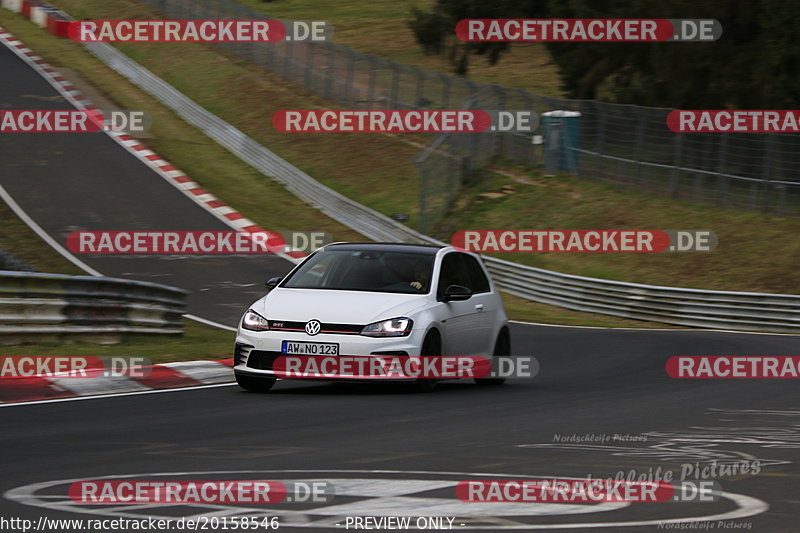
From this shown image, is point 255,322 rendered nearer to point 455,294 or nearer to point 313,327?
point 313,327

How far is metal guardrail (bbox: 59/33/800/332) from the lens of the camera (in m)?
26.2

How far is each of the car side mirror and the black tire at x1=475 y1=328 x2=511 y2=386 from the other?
49.8 inches

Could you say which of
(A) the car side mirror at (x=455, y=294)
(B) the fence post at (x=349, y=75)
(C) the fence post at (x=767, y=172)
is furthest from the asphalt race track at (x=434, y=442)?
(B) the fence post at (x=349, y=75)

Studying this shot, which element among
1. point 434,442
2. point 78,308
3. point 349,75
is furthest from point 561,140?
point 434,442

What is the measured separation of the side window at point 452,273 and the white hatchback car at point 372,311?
12 millimetres

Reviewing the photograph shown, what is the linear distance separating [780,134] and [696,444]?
2235 centimetres

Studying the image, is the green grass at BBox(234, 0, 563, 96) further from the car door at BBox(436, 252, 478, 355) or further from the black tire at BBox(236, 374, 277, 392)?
the black tire at BBox(236, 374, 277, 392)

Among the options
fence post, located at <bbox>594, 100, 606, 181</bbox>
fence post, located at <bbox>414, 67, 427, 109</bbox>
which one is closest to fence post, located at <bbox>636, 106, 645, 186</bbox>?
fence post, located at <bbox>594, 100, 606, 181</bbox>

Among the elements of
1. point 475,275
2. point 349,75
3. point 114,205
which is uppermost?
point 349,75

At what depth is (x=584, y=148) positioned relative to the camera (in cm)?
3688

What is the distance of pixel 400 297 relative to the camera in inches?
499

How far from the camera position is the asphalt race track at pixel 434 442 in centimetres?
621

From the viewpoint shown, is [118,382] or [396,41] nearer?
[118,382]

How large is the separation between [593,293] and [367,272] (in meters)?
16.4
